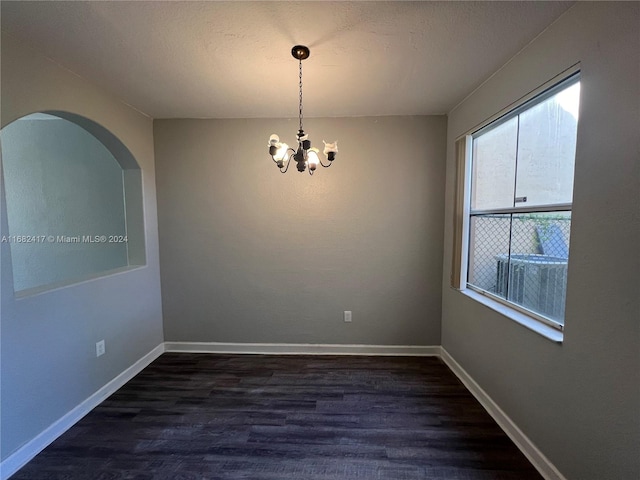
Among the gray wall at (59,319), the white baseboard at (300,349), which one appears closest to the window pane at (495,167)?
the white baseboard at (300,349)

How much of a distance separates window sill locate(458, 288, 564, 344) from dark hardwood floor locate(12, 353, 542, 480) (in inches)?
33.2

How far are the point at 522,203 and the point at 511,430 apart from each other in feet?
5.26

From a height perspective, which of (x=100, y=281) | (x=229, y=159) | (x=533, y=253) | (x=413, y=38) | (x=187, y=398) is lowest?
(x=187, y=398)

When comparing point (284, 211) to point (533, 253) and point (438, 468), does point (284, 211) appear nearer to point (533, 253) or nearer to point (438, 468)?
point (533, 253)

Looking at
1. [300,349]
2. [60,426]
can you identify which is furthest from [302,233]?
[60,426]

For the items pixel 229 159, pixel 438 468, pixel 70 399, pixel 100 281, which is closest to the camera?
pixel 438 468

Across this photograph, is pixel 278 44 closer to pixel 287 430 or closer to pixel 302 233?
pixel 302 233

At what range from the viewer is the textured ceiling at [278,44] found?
4.57 ft

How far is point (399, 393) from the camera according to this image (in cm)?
230

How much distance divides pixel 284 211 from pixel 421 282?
1.75m

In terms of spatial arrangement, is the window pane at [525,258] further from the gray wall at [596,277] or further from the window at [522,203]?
the gray wall at [596,277]

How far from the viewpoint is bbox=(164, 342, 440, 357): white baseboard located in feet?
9.73

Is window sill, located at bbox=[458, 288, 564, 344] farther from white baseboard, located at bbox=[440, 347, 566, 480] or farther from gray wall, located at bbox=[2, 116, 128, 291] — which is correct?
gray wall, located at bbox=[2, 116, 128, 291]

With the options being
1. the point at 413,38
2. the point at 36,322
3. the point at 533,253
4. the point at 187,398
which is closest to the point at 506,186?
the point at 533,253
